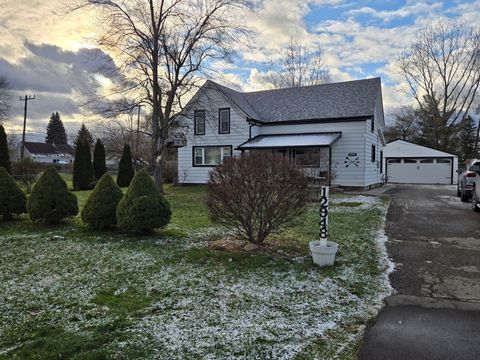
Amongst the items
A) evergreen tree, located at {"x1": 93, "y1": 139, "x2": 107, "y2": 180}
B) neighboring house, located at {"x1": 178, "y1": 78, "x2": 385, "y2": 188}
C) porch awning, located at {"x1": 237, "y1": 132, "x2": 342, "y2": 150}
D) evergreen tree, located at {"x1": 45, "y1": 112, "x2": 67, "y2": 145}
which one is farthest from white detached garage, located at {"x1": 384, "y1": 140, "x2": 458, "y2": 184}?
evergreen tree, located at {"x1": 45, "y1": 112, "x2": 67, "y2": 145}

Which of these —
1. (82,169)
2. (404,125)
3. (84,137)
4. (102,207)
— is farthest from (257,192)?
(404,125)

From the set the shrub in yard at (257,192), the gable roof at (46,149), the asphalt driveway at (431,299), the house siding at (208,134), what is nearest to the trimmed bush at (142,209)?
the shrub in yard at (257,192)

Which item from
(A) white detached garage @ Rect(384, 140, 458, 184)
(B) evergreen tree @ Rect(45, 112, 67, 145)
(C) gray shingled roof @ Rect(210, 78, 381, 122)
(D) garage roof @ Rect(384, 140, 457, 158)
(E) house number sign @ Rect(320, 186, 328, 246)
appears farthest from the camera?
(B) evergreen tree @ Rect(45, 112, 67, 145)

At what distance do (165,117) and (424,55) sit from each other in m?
31.9

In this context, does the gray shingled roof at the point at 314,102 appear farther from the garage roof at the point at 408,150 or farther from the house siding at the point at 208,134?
the garage roof at the point at 408,150

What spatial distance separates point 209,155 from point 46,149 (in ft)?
206

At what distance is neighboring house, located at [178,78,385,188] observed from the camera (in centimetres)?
1942

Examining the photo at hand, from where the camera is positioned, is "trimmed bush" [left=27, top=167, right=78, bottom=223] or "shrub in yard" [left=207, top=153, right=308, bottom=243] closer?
"shrub in yard" [left=207, top=153, right=308, bottom=243]

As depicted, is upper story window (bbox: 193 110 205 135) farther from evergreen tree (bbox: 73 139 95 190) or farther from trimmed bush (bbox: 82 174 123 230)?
trimmed bush (bbox: 82 174 123 230)

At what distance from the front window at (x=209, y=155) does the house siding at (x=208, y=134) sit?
0.27 meters

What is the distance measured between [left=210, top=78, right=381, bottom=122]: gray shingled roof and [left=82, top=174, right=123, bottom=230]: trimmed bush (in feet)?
46.6

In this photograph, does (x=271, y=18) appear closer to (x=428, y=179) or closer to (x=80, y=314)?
(x=80, y=314)

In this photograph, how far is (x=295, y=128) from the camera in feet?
70.3

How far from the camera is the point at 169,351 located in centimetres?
310
